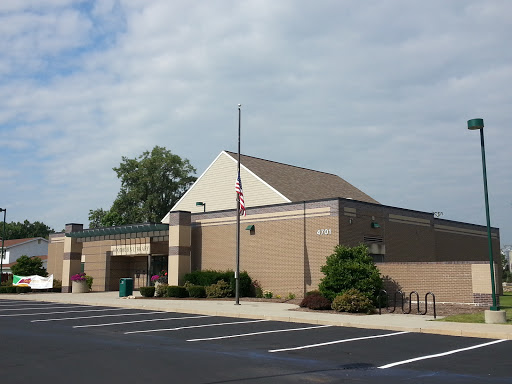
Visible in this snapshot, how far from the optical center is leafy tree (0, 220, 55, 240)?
359 feet

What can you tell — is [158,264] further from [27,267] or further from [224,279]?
[27,267]

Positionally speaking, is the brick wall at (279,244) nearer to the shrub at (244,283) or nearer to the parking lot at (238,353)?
the shrub at (244,283)

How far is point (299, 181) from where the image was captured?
127 ft

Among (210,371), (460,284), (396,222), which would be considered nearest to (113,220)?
(396,222)

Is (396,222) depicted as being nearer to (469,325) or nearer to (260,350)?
(469,325)

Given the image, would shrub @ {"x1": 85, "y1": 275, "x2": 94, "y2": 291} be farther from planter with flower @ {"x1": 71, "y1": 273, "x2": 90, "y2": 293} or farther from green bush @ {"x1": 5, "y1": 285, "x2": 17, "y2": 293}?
green bush @ {"x1": 5, "y1": 285, "x2": 17, "y2": 293}

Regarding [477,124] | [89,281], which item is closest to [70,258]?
[89,281]

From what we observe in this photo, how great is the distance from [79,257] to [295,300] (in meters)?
21.7


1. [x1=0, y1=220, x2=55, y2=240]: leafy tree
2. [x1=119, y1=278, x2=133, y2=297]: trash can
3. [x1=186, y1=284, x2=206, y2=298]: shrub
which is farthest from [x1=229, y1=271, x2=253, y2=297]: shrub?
[x1=0, y1=220, x2=55, y2=240]: leafy tree

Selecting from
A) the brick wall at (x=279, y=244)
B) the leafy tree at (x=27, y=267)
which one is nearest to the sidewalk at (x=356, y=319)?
the brick wall at (x=279, y=244)

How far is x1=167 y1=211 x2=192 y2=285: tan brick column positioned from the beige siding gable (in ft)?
14.5

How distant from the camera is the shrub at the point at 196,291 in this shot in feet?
101

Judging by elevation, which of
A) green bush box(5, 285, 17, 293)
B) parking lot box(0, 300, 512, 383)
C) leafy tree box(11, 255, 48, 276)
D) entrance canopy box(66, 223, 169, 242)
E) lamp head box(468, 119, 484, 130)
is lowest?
parking lot box(0, 300, 512, 383)

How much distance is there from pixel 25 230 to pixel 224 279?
94581 mm
